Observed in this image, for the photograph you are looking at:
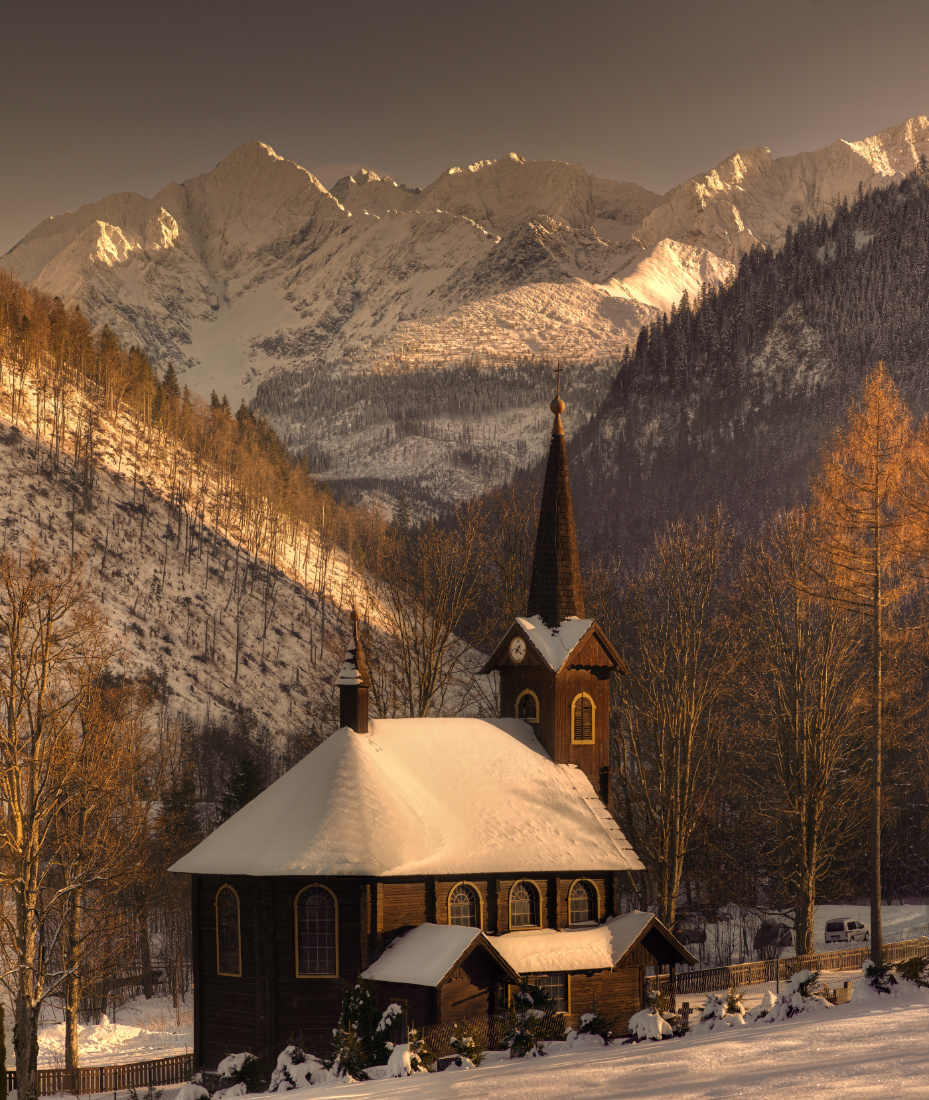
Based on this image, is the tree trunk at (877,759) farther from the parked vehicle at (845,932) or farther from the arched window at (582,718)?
the parked vehicle at (845,932)

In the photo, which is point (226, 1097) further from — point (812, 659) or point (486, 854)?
point (812, 659)

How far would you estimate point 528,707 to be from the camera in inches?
1661

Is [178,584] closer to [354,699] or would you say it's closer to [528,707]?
[528,707]

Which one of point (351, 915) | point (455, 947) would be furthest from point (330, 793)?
point (455, 947)

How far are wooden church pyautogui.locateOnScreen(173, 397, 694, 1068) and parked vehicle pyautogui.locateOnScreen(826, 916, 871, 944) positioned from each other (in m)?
22.5

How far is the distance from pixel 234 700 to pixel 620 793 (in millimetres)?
76655

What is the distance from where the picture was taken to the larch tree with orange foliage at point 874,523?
35.9 meters

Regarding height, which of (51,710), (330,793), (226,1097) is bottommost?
(226,1097)

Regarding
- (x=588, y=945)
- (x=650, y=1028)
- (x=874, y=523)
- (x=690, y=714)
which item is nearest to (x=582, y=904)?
(x=588, y=945)

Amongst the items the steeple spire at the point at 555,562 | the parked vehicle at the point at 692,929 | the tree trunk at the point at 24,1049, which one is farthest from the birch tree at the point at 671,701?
the tree trunk at the point at 24,1049

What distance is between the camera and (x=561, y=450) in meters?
44.2

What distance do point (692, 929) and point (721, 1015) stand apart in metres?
35.8

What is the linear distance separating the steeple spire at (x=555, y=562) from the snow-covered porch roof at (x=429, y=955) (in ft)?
40.8

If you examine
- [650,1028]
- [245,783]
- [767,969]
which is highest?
[245,783]
